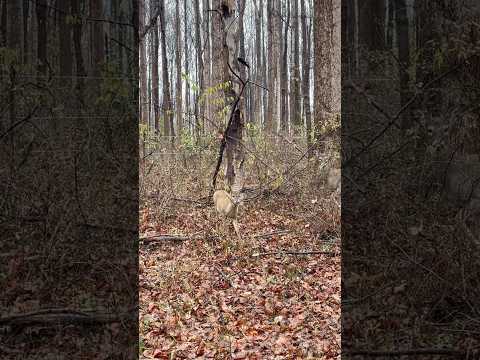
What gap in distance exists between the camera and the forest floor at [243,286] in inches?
169

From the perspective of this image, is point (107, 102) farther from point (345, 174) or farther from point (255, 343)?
point (255, 343)

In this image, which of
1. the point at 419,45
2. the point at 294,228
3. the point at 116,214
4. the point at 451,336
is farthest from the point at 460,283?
the point at 294,228

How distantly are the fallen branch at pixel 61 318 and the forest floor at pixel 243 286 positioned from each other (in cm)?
151

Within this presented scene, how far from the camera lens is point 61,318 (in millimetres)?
2553

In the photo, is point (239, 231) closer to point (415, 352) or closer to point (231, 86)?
point (231, 86)

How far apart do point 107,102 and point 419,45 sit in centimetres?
160

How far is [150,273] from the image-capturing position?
20.2 ft

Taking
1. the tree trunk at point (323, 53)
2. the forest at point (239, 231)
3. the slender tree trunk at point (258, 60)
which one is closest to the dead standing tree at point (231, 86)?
the forest at point (239, 231)

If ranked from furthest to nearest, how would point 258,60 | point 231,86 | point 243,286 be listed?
point 258,60
point 231,86
point 243,286

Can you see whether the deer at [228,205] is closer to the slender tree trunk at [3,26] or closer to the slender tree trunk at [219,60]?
the slender tree trunk at [219,60]

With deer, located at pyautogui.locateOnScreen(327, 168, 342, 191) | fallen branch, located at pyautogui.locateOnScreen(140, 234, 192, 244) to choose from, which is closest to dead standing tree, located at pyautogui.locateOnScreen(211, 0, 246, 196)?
deer, located at pyautogui.locateOnScreen(327, 168, 342, 191)

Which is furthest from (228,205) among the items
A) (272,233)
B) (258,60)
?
(258,60)

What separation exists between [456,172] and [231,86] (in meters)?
6.24

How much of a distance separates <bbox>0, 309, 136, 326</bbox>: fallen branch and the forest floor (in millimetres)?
1510
